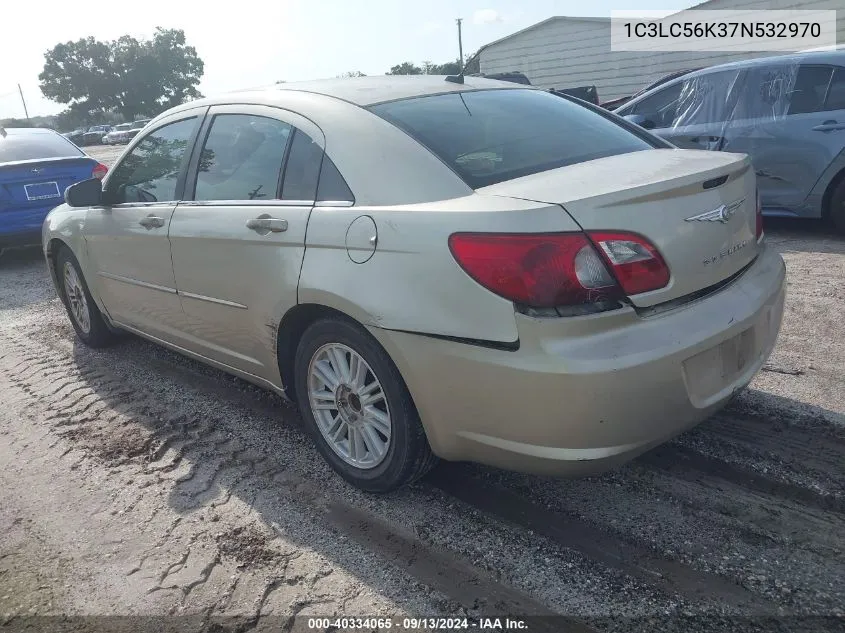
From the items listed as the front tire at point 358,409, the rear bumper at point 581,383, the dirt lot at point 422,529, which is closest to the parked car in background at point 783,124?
the dirt lot at point 422,529

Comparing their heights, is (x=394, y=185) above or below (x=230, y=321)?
above

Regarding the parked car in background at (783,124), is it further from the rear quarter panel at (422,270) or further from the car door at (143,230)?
the car door at (143,230)

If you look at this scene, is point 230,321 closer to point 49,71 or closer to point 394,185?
point 394,185

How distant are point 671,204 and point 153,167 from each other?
2.96m

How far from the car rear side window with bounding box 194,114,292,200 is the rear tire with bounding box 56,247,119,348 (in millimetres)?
1872

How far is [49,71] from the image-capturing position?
2753 inches

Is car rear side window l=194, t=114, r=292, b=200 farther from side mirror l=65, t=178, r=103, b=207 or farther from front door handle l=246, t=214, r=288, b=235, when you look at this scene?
side mirror l=65, t=178, r=103, b=207

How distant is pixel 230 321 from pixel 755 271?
7.50 feet

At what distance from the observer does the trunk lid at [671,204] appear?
227cm

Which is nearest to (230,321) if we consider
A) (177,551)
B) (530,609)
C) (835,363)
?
(177,551)

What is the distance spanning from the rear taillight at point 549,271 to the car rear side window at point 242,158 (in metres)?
1.30

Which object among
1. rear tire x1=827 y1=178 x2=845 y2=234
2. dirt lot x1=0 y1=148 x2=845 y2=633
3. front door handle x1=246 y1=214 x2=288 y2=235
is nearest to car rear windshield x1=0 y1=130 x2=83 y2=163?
dirt lot x1=0 y1=148 x2=845 y2=633

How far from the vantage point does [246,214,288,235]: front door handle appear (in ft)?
9.77

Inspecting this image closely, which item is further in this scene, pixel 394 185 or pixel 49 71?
pixel 49 71
